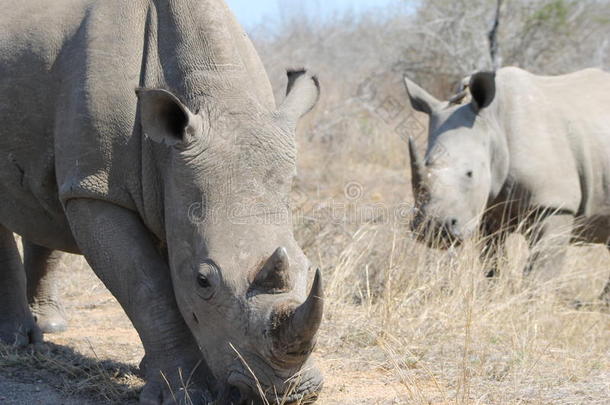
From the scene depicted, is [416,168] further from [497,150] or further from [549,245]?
[549,245]

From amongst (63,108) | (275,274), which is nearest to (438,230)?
(63,108)

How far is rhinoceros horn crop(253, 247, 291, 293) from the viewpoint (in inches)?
123

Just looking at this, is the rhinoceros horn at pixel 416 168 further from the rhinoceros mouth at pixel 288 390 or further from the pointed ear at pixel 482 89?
the rhinoceros mouth at pixel 288 390

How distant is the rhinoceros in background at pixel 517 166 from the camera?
6.93m

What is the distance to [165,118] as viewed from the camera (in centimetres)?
352

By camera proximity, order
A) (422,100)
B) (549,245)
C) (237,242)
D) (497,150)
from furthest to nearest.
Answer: (422,100) < (497,150) < (549,245) < (237,242)

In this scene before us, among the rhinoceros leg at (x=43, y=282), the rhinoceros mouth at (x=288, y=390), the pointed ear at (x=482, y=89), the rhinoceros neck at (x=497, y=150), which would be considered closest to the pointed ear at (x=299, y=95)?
the rhinoceros mouth at (x=288, y=390)

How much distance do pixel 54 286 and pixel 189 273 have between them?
2.60 m

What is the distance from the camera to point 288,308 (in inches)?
122

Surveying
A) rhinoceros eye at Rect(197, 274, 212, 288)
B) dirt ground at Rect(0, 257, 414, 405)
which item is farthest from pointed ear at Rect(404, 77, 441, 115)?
rhinoceros eye at Rect(197, 274, 212, 288)

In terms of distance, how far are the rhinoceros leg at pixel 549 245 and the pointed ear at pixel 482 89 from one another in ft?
3.37

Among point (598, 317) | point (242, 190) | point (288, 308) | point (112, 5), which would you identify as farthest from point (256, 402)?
point (598, 317)

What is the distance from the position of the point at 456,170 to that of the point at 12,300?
3.49 meters

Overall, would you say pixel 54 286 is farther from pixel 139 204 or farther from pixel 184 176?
pixel 184 176
